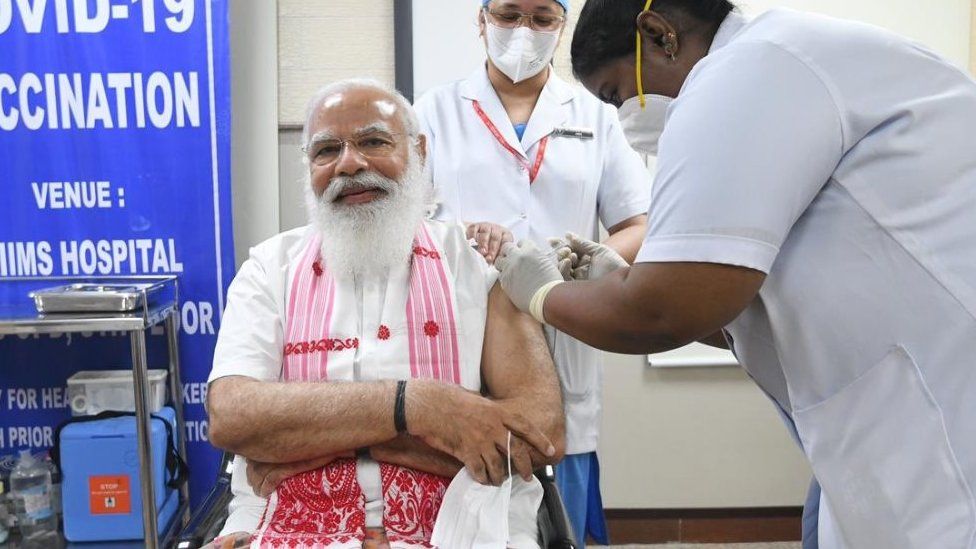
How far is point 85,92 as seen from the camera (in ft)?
8.42

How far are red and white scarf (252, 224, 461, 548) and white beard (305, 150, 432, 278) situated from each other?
0.14ft

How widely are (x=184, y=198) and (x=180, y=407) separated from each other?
2.49 ft

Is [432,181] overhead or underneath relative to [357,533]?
overhead

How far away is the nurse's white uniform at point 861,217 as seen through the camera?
0.88 meters

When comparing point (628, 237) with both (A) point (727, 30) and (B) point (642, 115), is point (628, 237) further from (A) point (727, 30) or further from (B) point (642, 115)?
(A) point (727, 30)

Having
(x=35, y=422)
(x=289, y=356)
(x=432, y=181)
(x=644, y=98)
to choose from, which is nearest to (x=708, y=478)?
(x=432, y=181)

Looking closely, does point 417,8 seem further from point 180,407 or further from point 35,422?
point 35,422

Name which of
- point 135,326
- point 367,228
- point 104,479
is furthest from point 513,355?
point 104,479

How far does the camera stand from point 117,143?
258cm

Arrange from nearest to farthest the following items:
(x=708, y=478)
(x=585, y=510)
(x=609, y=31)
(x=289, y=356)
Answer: (x=609, y=31) → (x=289, y=356) → (x=585, y=510) → (x=708, y=478)

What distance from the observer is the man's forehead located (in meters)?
1.78

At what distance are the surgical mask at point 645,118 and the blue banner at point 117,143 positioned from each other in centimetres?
171

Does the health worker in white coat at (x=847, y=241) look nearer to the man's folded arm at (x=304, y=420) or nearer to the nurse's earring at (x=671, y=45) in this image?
the nurse's earring at (x=671, y=45)

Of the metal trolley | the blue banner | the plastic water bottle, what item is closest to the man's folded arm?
the metal trolley
